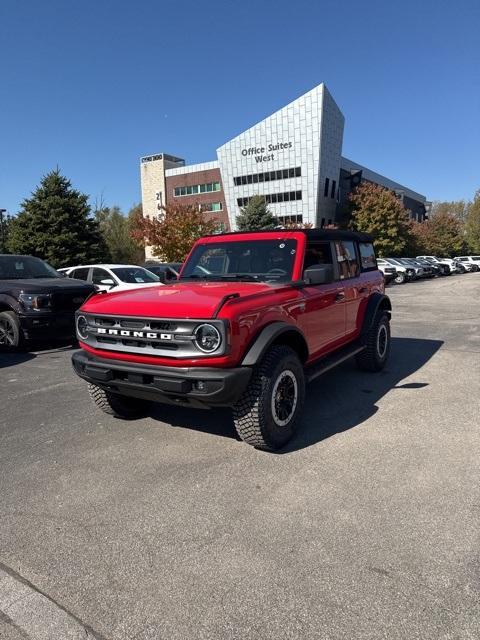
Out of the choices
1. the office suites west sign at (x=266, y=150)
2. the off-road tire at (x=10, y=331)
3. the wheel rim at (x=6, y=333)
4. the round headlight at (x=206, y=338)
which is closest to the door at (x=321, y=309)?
the round headlight at (x=206, y=338)

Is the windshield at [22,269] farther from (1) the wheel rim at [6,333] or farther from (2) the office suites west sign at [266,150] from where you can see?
(2) the office suites west sign at [266,150]

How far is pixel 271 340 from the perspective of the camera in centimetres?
367

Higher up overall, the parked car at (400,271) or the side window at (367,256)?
the side window at (367,256)

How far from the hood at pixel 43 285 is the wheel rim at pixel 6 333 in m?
0.64

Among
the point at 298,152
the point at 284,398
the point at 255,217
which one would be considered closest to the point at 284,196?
the point at 298,152

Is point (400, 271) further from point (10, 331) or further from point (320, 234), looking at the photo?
point (320, 234)

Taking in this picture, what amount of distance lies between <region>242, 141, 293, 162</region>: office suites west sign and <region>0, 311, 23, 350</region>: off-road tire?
167 feet

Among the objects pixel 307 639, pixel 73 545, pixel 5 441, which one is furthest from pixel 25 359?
pixel 307 639

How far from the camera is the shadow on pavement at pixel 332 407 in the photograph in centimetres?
434

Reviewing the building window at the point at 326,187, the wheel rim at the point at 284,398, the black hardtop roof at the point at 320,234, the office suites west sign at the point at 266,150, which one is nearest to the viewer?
the wheel rim at the point at 284,398

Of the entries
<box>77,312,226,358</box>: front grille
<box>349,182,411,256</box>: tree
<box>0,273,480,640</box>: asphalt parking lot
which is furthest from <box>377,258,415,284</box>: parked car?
<box>77,312,226,358</box>: front grille

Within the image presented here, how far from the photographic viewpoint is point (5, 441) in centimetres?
421

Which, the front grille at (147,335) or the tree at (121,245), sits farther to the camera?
the tree at (121,245)

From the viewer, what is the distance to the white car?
423 inches
